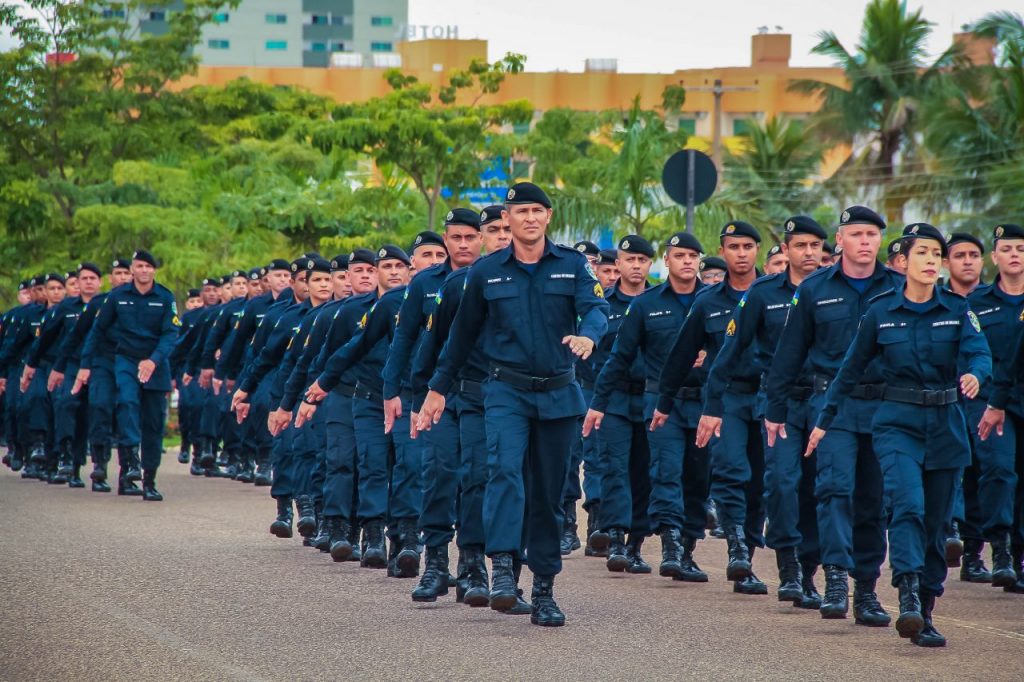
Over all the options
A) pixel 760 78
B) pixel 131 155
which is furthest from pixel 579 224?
pixel 760 78

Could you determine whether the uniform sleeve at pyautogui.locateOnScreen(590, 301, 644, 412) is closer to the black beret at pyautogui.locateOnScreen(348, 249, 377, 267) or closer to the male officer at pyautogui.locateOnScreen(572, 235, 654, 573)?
the male officer at pyautogui.locateOnScreen(572, 235, 654, 573)

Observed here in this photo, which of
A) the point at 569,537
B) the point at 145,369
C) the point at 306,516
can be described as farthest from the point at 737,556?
the point at 145,369

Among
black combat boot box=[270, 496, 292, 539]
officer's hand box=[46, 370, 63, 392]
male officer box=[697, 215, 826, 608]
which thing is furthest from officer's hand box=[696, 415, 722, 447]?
officer's hand box=[46, 370, 63, 392]

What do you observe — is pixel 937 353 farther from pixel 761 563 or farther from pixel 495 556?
pixel 761 563

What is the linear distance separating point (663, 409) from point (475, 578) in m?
2.43

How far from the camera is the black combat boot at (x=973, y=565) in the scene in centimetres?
1277

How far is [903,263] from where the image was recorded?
10820 millimetres

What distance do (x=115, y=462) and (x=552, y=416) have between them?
16.1 meters

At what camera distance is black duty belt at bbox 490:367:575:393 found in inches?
409

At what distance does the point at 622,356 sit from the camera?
13273 mm

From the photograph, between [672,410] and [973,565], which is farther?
[672,410]

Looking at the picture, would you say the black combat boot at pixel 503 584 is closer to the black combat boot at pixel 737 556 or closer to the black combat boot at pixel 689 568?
the black combat boot at pixel 737 556

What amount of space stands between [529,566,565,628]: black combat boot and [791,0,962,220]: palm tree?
4312 centimetres

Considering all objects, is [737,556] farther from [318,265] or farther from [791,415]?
[318,265]
